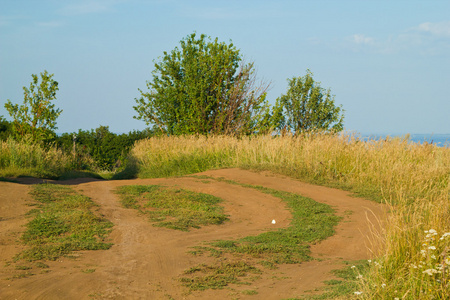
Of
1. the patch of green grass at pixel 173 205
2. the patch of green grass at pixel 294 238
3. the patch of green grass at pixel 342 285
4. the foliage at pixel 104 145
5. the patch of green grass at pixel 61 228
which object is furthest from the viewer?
the foliage at pixel 104 145

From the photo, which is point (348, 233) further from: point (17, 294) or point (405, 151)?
point (405, 151)

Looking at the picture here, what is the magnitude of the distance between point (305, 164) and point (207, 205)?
16.9 feet

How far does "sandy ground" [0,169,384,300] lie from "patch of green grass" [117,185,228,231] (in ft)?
0.86

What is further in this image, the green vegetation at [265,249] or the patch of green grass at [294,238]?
the patch of green grass at [294,238]

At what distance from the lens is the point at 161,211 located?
9.85 metres

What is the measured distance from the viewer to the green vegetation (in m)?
6.12

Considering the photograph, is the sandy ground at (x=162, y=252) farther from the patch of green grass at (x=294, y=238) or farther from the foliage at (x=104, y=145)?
the foliage at (x=104, y=145)

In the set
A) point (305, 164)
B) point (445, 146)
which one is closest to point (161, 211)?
point (305, 164)

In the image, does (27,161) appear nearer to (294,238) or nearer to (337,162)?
(337,162)

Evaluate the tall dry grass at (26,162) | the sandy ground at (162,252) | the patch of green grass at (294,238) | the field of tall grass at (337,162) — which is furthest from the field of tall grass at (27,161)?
the patch of green grass at (294,238)

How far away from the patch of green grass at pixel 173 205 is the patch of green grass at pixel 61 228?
1098 millimetres

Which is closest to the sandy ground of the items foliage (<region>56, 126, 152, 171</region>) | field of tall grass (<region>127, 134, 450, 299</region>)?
field of tall grass (<region>127, 134, 450, 299</region>)

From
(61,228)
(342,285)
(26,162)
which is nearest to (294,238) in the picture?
(342,285)

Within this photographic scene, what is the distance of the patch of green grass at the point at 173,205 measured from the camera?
30.2 ft
